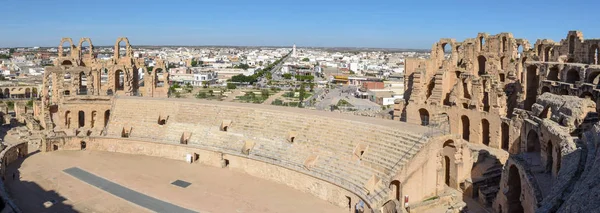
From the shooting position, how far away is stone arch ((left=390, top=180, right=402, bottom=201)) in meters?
21.6

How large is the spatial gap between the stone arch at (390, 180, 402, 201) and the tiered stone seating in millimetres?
585

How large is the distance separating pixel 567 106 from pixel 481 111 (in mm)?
7795

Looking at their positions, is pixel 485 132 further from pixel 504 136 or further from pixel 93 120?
pixel 93 120

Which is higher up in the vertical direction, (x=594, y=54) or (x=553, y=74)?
(x=594, y=54)

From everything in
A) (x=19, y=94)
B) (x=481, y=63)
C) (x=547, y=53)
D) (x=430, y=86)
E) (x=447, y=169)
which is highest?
(x=547, y=53)

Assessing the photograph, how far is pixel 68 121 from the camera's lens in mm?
35750

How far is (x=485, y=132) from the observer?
100 feet

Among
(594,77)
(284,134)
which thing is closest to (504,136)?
(594,77)

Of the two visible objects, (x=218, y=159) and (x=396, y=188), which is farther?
(x=218, y=159)

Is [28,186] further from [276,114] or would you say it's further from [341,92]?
[341,92]

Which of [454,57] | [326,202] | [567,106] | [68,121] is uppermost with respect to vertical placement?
[454,57]

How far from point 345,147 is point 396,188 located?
3.54 m

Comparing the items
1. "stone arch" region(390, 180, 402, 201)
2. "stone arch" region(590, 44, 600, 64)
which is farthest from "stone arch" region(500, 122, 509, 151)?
"stone arch" region(390, 180, 402, 201)

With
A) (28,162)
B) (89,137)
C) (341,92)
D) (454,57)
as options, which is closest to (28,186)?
(28,162)
